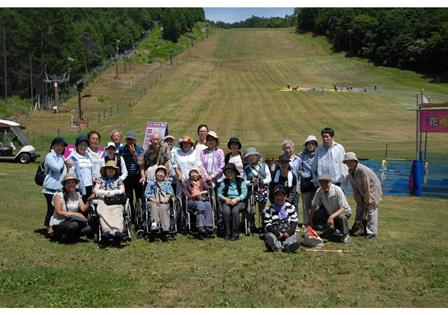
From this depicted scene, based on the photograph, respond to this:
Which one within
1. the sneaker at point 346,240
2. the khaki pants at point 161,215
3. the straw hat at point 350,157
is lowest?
the sneaker at point 346,240

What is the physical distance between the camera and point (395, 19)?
68688mm

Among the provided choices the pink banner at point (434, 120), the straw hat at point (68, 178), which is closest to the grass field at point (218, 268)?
the straw hat at point (68, 178)

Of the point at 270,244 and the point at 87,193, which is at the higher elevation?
the point at 87,193

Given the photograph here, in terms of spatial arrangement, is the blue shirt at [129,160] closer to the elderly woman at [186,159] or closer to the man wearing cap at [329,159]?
the elderly woman at [186,159]

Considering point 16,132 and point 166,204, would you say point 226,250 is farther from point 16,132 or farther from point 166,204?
point 16,132

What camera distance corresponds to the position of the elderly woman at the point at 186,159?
8.22 meters

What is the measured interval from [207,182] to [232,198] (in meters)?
0.53

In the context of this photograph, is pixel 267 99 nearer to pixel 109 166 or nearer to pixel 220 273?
pixel 109 166

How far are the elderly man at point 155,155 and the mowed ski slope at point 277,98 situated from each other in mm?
17295

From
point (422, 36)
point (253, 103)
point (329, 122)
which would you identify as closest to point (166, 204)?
point (329, 122)

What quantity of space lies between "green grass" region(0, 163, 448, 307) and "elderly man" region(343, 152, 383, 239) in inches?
10.9

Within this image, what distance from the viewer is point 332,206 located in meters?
8.03

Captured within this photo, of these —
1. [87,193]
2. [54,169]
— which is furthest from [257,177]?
[54,169]
